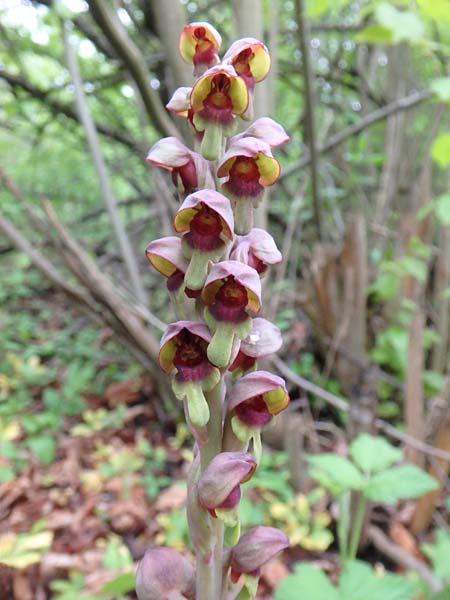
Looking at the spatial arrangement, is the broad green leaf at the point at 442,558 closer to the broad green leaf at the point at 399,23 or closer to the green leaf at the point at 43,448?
the broad green leaf at the point at 399,23

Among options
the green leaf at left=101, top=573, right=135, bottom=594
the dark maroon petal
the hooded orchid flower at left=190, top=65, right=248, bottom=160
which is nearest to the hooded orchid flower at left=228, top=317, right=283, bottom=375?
the dark maroon petal

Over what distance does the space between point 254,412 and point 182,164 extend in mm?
304

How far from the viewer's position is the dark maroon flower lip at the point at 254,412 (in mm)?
595

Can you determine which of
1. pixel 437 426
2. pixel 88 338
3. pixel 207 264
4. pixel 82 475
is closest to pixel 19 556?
pixel 82 475

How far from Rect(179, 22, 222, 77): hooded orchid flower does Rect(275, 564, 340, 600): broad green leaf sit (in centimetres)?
97

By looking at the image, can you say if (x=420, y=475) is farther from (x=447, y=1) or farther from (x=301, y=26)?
(x=301, y=26)

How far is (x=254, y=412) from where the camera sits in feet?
1.96

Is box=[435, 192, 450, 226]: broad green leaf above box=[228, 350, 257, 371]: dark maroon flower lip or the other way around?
the other way around

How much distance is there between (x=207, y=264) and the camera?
57 centimetres

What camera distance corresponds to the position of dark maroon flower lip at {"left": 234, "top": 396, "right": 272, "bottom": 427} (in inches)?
23.4

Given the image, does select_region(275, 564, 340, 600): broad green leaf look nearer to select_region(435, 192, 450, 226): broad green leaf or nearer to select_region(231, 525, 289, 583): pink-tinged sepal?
select_region(231, 525, 289, 583): pink-tinged sepal

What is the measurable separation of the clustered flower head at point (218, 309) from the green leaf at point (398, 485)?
0.65 metres

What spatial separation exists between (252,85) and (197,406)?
0.41 m

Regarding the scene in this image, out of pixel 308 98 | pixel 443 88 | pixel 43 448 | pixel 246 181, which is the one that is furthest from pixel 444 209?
pixel 43 448
